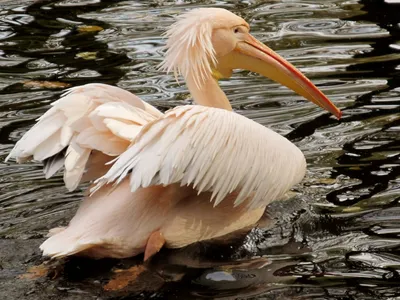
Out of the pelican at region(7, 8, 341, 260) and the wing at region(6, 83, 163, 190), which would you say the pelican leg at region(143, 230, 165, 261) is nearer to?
the pelican at region(7, 8, 341, 260)

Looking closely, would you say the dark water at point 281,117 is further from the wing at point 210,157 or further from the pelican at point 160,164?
the wing at point 210,157

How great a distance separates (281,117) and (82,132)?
7.34 ft

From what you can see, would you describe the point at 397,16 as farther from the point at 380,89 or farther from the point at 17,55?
the point at 17,55

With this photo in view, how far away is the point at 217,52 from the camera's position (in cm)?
535

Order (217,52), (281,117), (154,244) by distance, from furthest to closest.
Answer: (281,117), (217,52), (154,244)

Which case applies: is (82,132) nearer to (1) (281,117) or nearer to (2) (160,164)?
(2) (160,164)

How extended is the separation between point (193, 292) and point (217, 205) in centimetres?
62

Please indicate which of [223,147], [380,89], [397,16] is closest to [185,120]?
[223,147]

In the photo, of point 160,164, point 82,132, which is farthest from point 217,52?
point 160,164

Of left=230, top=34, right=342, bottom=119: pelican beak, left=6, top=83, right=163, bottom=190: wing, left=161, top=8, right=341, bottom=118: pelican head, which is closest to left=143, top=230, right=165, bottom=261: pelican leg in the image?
left=6, top=83, right=163, bottom=190: wing

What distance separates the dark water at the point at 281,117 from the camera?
4387 millimetres

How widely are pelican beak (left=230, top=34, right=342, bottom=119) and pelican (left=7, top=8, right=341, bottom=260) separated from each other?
0.35 m

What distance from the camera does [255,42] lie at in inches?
213

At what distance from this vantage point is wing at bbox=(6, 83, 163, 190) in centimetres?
458
